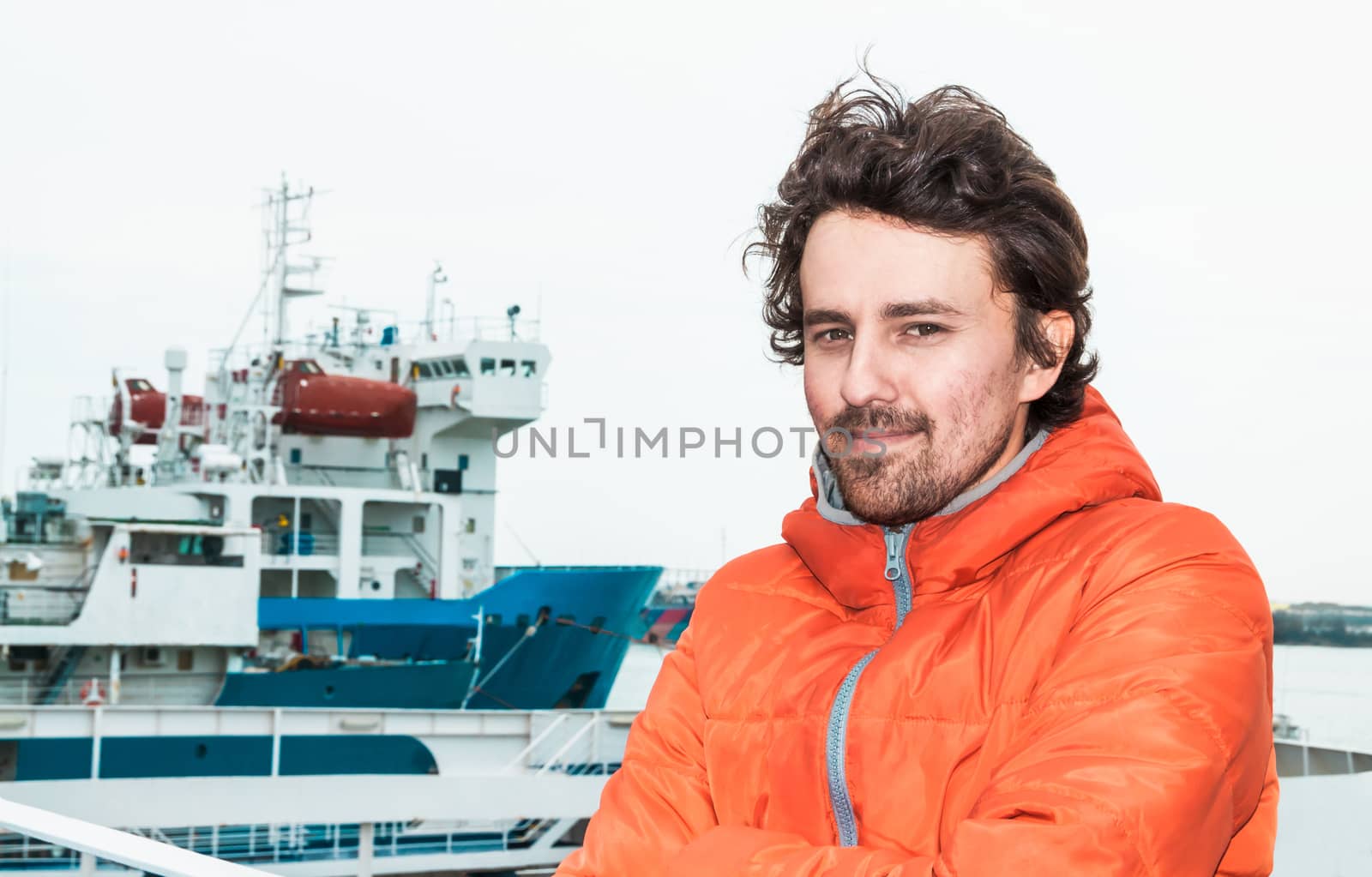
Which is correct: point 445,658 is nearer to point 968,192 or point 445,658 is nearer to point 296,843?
point 296,843

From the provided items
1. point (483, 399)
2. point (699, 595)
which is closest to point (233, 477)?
point (483, 399)

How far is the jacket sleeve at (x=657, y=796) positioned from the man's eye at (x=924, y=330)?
0.41 metres

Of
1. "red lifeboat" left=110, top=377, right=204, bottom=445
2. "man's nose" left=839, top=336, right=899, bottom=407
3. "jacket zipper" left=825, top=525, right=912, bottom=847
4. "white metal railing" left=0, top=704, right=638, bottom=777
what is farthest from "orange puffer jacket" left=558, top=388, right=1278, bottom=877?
"red lifeboat" left=110, top=377, right=204, bottom=445

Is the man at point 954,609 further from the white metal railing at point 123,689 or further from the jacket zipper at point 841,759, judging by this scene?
the white metal railing at point 123,689

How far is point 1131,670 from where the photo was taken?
0.92 meters

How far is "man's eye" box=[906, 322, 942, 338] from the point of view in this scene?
3.61ft

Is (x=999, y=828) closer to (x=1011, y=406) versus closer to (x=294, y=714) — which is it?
(x=1011, y=406)

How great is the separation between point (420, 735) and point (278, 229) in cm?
1173

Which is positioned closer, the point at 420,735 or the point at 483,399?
the point at 420,735

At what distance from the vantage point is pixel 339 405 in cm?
1722

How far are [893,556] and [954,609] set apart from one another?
8 cm

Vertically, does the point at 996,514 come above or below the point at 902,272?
below

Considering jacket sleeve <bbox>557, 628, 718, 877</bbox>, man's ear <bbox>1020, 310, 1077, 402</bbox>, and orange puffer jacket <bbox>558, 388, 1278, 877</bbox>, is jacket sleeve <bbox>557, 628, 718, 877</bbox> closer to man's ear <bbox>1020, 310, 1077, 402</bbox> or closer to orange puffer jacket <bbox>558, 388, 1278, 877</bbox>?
orange puffer jacket <bbox>558, 388, 1278, 877</bbox>

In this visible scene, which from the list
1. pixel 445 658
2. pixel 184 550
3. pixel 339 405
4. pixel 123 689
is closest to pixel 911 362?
pixel 184 550
